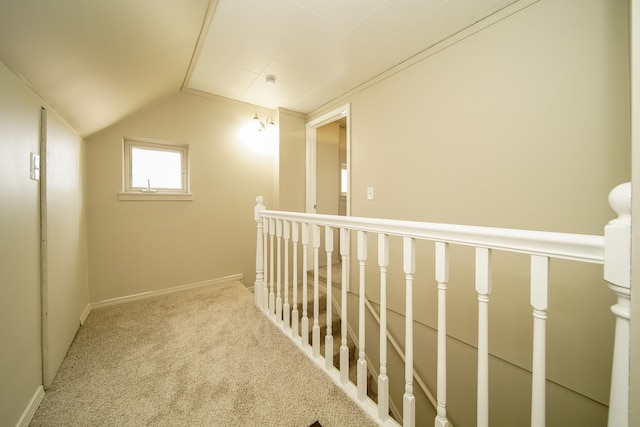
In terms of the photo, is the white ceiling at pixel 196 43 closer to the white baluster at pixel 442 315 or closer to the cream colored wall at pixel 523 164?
the cream colored wall at pixel 523 164

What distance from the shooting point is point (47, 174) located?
4.20 feet

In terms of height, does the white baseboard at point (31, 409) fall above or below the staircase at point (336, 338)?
above

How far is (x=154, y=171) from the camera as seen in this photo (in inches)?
102

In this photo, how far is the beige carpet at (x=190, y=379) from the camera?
41.1 inches

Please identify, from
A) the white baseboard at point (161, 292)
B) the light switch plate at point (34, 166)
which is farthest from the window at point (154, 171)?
the light switch plate at point (34, 166)

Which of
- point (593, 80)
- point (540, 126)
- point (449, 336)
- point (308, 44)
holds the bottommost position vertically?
point (449, 336)

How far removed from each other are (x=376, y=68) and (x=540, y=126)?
1408 millimetres

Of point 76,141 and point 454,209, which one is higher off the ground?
point 76,141

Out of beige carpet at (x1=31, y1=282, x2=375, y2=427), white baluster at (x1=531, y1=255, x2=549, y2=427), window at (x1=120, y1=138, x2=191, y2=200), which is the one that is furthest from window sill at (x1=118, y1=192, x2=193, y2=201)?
white baluster at (x1=531, y1=255, x2=549, y2=427)

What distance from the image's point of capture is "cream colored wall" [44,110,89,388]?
1317mm

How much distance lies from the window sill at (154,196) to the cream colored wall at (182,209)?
4 centimetres

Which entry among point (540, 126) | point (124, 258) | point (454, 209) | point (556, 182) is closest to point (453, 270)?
point (454, 209)

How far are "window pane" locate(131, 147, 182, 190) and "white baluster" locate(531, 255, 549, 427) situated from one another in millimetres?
3070

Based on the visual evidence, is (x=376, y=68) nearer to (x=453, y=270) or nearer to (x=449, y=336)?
(x=453, y=270)
